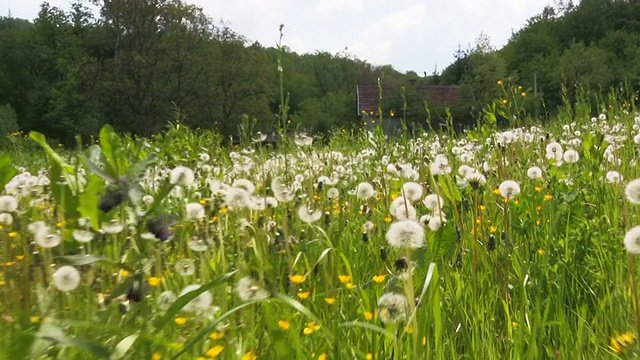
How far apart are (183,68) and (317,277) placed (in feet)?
120

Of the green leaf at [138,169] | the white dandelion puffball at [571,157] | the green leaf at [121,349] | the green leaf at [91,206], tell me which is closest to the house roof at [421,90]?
the white dandelion puffball at [571,157]

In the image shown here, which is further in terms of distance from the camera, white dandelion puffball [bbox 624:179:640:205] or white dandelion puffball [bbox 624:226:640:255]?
white dandelion puffball [bbox 624:179:640:205]

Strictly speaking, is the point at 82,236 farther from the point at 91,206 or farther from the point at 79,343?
the point at 79,343

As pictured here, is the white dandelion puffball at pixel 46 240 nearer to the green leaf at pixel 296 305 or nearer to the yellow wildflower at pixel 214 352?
the yellow wildflower at pixel 214 352

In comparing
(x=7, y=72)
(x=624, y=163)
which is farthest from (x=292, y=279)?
(x=7, y=72)

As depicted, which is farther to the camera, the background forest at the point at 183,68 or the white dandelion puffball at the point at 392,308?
the background forest at the point at 183,68

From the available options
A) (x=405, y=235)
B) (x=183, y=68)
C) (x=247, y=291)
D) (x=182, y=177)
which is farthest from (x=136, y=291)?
(x=183, y=68)

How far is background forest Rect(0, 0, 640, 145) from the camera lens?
3531 cm

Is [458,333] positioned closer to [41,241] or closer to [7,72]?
[41,241]

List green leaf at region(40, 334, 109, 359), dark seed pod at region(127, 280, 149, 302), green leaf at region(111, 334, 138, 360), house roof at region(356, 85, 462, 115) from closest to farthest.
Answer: green leaf at region(40, 334, 109, 359)
green leaf at region(111, 334, 138, 360)
dark seed pod at region(127, 280, 149, 302)
house roof at region(356, 85, 462, 115)

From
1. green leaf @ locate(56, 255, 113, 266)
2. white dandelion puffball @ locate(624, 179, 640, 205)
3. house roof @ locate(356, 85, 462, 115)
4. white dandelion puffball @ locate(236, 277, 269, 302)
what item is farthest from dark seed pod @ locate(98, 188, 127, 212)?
house roof @ locate(356, 85, 462, 115)

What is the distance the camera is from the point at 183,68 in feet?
122

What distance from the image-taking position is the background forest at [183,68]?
116ft

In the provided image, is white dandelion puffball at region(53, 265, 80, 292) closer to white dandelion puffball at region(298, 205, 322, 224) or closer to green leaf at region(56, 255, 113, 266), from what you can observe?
green leaf at region(56, 255, 113, 266)
